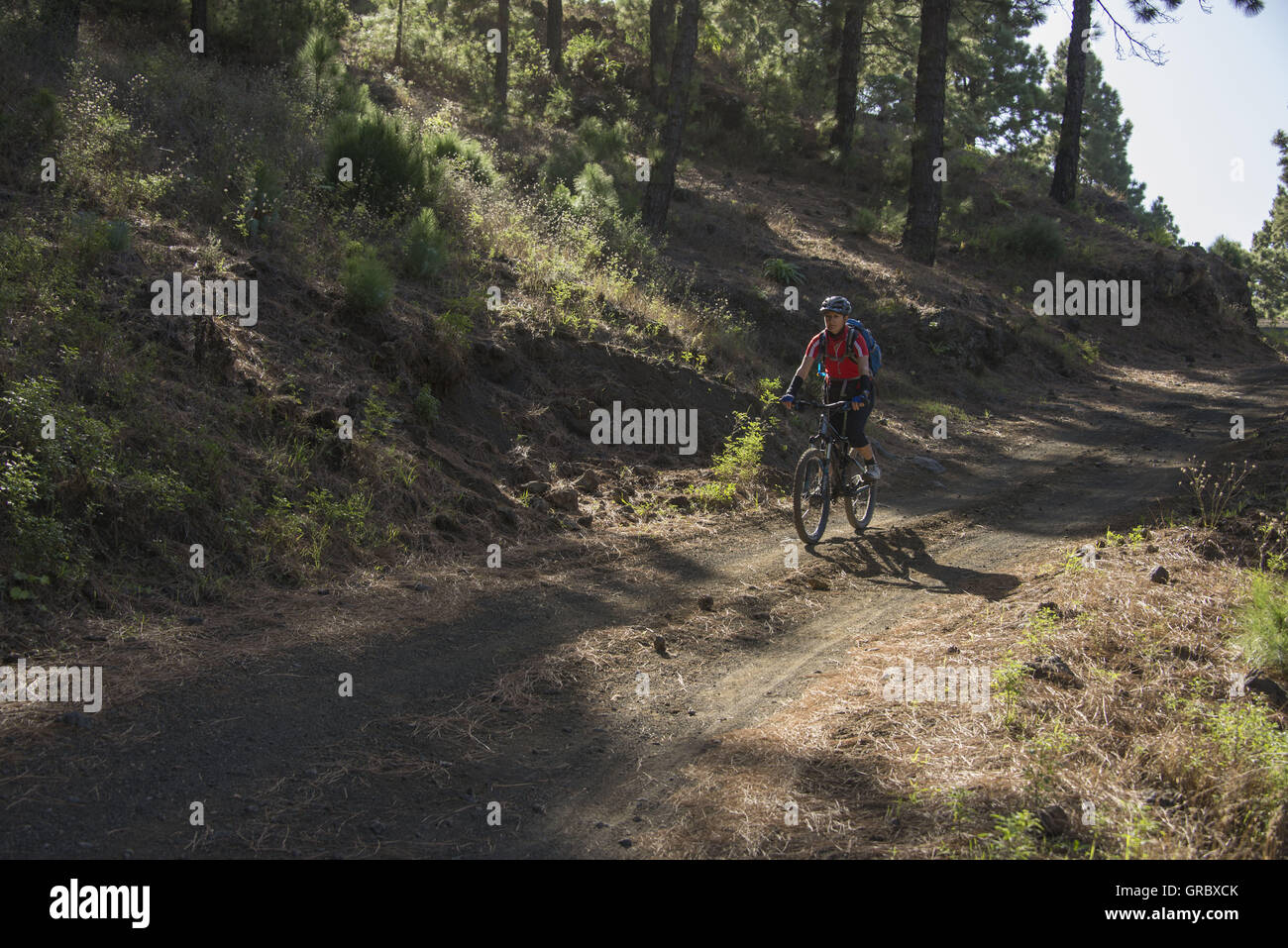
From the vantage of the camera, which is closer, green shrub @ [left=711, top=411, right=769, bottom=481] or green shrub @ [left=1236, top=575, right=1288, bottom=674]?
green shrub @ [left=1236, top=575, right=1288, bottom=674]

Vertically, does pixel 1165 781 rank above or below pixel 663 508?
below

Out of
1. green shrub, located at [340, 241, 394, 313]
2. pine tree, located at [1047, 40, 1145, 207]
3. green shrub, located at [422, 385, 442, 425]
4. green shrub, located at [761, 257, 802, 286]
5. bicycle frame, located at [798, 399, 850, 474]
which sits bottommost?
bicycle frame, located at [798, 399, 850, 474]

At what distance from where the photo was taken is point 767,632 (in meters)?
6.93

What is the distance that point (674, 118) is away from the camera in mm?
17750

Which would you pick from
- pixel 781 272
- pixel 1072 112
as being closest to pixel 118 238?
pixel 781 272

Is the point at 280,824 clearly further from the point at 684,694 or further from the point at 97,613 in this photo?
the point at 97,613

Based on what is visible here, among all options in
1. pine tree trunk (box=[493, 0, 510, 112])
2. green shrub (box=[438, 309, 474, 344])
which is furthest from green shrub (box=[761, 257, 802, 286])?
pine tree trunk (box=[493, 0, 510, 112])

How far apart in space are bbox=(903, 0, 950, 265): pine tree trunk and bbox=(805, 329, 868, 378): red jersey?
13.4 metres

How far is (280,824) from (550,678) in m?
2.12

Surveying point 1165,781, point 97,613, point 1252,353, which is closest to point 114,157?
point 97,613

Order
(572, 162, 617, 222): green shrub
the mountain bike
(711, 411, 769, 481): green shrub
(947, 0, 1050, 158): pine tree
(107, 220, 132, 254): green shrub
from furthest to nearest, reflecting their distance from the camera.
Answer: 1. (947, 0, 1050, 158): pine tree
2. (572, 162, 617, 222): green shrub
3. (711, 411, 769, 481): green shrub
4. the mountain bike
5. (107, 220, 132, 254): green shrub

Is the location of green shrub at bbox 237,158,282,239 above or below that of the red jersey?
above

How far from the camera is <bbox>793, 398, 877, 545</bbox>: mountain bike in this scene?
9.39 m

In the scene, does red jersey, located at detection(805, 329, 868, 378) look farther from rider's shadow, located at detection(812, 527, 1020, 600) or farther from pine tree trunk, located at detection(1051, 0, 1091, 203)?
pine tree trunk, located at detection(1051, 0, 1091, 203)
